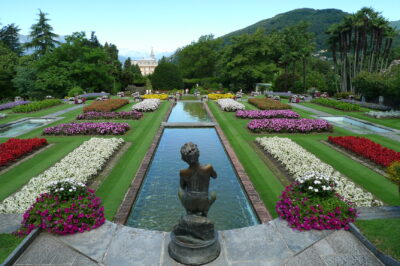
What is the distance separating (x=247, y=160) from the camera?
12016 mm

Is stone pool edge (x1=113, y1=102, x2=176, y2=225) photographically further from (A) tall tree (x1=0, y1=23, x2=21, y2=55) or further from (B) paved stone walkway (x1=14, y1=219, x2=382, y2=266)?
(A) tall tree (x1=0, y1=23, x2=21, y2=55)

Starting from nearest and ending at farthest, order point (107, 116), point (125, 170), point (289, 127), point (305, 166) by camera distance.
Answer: point (305, 166), point (125, 170), point (289, 127), point (107, 116)

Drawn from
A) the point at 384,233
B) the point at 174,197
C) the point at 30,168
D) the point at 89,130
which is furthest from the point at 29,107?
the point at 384,233

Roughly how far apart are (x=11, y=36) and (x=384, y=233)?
8491 cm

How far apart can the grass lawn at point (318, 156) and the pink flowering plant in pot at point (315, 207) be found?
0.90m

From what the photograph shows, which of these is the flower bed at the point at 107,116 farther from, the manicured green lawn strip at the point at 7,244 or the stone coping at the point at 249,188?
the manicured green lawn strip at the point at 7,244

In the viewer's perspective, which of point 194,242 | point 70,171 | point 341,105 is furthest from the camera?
point 341,105

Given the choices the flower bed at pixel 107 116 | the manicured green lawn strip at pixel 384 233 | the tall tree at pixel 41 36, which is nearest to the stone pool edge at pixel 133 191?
the manicured green lawn strip at pixel 384 233

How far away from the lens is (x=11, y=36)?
69.1 meters

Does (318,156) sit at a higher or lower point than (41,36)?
lower

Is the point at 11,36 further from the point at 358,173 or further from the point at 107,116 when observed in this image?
the point at 358,173

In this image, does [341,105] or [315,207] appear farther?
[341,105]

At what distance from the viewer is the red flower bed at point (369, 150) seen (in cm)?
1113

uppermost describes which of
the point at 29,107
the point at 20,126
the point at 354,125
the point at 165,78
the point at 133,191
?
the point at 165,78
